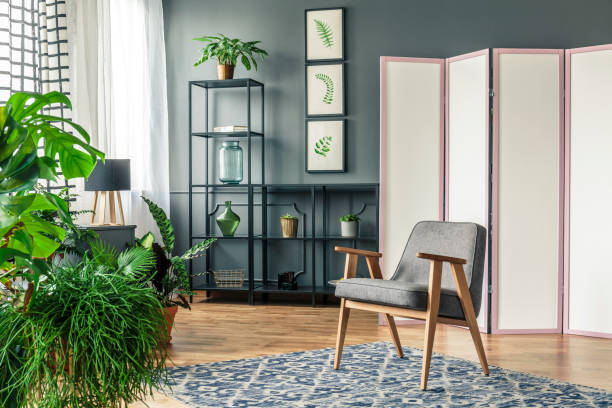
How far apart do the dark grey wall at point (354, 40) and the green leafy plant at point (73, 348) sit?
3.96 m

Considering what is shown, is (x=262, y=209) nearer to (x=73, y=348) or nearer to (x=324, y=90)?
(x=324, y=90)

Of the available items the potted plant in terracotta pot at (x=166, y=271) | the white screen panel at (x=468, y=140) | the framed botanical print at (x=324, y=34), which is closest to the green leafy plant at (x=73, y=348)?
the potted plant in terracotta pot at (x=166, y=271)

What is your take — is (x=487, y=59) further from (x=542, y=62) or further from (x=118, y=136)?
(x=118, y=136)

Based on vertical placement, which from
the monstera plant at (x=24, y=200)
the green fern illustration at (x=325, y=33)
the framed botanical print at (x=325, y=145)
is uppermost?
the green fern illustration at (x=325, y=33)

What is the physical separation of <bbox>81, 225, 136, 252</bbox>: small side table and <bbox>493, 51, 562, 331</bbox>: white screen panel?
2540 millimetres

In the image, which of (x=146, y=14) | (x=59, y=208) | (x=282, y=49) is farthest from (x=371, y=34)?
(x=59, y=208)

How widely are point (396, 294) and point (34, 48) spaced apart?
9.43ft

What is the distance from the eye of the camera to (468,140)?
447 centimetres

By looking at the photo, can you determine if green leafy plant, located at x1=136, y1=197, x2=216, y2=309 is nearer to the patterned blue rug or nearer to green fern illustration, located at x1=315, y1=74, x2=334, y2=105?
the patterned blue rug

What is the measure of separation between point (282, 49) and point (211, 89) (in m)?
0.75

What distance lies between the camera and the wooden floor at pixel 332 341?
3.40m

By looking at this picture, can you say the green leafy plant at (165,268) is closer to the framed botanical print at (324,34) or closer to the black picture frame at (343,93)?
the black picture frame at (343,93)

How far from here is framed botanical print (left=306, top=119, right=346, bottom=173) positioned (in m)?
5.46

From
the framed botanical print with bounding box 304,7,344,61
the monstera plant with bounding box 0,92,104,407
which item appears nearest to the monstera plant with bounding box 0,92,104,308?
the monstera plant with bounding box 0,92,104,407
